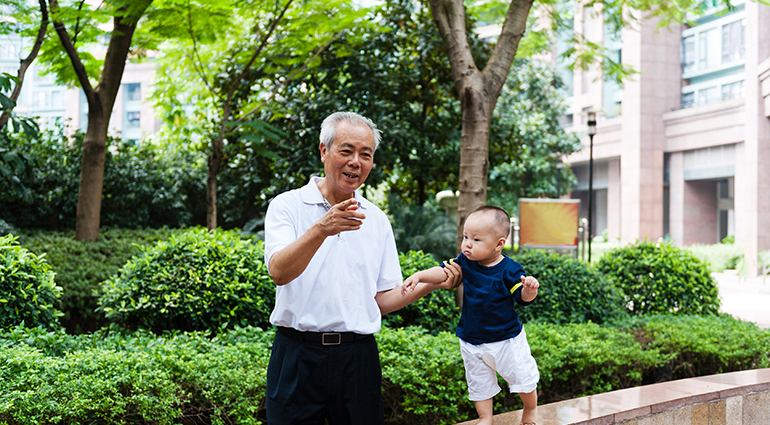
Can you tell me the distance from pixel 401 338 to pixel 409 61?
8.18 meters

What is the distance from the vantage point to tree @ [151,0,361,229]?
8.53 meters

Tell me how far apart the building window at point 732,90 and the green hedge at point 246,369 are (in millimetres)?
26711

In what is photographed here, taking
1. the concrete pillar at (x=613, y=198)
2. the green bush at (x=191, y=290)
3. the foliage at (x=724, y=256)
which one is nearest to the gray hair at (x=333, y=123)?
the green bush at (x=191, y=290)

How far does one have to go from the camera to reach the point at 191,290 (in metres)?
5.19

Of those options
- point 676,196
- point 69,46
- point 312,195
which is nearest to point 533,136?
point 676,196

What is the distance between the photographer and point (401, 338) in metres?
4.48

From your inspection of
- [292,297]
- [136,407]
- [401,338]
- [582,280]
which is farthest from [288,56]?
[292,297]

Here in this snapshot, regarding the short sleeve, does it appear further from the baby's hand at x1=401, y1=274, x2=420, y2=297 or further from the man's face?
the baby's hand at x1=401, y1=274, x2=420, y2=297

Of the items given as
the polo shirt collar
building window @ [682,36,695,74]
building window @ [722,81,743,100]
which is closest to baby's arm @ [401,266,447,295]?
the polo shirt collar

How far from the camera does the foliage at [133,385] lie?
3.06 meters

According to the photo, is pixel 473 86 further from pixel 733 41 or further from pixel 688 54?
pixel 688 54

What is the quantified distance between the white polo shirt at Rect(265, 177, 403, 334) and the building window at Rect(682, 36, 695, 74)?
3339cm

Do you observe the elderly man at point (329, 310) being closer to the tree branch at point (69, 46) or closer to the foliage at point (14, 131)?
the foliage at point (14, 131)

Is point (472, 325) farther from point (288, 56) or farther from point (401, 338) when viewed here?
point (288, 56)
